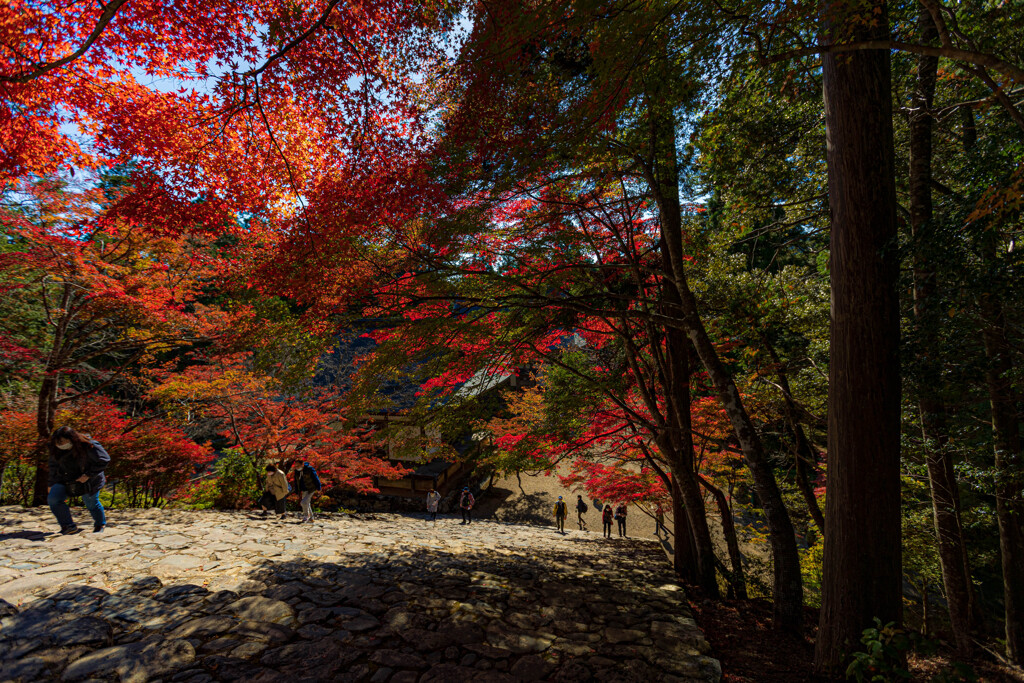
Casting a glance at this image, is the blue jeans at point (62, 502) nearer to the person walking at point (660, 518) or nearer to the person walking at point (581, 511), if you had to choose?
the person walking at point (660, 518)

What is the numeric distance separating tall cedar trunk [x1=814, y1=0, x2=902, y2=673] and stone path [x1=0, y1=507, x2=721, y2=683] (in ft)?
4.51

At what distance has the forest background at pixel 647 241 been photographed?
3.27 m

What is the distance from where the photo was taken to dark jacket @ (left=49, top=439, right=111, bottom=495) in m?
5.14

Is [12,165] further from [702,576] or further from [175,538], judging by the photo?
[702,576]

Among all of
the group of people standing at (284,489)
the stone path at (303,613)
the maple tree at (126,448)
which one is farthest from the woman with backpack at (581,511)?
the maple tree at (126,448)

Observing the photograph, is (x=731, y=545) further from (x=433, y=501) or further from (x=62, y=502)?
(x=62, y=502)

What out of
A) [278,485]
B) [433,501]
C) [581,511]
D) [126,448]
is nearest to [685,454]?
[278,485]

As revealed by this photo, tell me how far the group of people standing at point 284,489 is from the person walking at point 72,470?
10.7 feet

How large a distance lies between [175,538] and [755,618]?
8.58 m

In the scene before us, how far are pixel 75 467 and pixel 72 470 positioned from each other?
0.05m

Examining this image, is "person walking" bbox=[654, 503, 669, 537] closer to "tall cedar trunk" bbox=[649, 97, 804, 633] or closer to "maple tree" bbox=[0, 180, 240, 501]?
"tall cedar trunk" bbox=[649, 97, 804, 633]

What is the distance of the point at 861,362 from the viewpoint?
3199 millimetres

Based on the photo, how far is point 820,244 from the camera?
8281 mm

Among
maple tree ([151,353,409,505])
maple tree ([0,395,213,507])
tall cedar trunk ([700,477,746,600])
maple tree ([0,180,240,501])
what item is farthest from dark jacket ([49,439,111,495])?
tall cedar trunk ([700,477,746,600])
